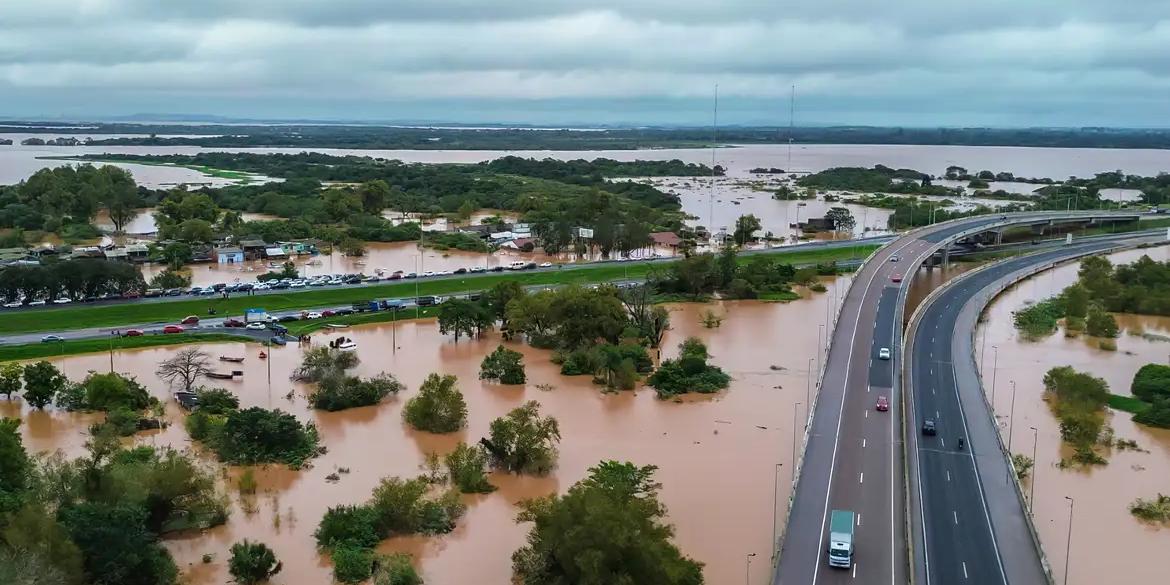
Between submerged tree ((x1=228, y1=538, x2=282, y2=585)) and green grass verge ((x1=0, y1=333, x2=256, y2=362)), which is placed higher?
green grass verge ((x1=0, y1=333, x2=256, y2=362))

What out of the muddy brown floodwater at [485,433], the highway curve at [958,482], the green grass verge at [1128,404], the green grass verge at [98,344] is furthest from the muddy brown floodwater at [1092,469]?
the green grass verge at [98,344]

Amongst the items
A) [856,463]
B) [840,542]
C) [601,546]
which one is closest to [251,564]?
[601,546]

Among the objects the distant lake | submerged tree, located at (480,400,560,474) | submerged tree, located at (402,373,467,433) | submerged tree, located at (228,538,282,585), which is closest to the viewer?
submerged tree, located at (228,538,282,585)

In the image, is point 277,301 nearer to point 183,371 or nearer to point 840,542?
point 183,371

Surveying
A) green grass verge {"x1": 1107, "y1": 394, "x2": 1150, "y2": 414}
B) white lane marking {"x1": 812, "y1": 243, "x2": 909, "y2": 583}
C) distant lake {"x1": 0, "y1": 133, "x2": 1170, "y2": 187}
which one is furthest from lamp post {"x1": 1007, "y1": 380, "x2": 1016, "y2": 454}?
distant lake {"x1": 0, "y1": 133, "x2": 1170, "y2": 187}

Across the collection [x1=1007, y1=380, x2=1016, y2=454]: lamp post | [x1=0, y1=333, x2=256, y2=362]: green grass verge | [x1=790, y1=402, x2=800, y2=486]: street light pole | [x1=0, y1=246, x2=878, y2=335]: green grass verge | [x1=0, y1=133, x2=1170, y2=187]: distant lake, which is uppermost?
[x1=0, y1=133, x2=1170, y2=187]: distant lake

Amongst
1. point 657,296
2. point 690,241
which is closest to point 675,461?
point 657,296

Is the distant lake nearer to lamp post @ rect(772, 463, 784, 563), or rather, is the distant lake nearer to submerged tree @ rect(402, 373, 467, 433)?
submerged tree @ rect(402, 373, 467, 433)
